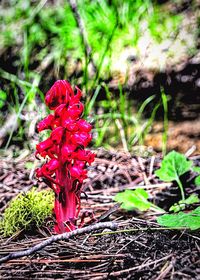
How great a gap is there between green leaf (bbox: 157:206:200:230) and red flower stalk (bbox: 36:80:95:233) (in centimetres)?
38

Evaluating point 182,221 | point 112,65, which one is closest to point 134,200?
point 182,221

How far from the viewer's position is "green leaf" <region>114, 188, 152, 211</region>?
173 centimetres

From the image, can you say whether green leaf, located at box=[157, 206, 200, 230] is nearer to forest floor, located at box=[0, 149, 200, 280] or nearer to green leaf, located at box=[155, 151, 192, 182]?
forest floor, located at box=[0, 149, 200, 280]

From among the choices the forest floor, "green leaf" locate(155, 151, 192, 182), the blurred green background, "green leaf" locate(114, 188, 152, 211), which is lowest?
the forest floor

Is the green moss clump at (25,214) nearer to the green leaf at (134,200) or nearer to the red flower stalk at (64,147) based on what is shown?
the red flower stalk at (64,147)

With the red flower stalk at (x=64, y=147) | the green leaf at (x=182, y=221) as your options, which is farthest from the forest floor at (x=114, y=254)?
the red flower stalk at (x=64, y=147)

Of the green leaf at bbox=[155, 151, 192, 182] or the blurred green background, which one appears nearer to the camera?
the green leaf at bbox=[155, 151, 192, 182]

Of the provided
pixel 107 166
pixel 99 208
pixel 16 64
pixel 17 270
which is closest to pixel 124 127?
pixel 107 166

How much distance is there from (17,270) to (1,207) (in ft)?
2.74

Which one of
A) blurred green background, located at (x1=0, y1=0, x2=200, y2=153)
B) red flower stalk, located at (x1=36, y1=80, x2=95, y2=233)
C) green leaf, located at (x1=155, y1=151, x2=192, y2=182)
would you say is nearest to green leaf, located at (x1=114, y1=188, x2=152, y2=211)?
green leaf, located at (x1=155, y1=151, x2=192, y2=182)

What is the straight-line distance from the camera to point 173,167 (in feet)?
6.28

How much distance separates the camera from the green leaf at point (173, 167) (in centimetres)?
188

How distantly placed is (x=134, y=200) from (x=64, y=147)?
19.2 inches

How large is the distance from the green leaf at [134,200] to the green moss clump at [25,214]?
33 centimetres
